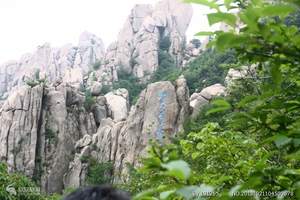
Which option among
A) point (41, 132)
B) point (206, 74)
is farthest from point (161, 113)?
point (206, 74)

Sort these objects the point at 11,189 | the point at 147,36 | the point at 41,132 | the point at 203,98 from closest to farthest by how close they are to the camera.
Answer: the point at 11,189, the point at 203,98, the point at 41,132, the point at 147,36

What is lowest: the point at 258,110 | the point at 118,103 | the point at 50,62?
the point at 50,62

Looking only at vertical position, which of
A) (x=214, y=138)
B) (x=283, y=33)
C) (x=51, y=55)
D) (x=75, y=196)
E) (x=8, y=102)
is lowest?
(x=51, y=55)

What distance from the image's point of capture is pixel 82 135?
34.1 meters

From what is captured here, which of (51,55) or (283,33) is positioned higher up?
(283,33)

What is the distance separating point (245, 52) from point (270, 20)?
0.51 ft

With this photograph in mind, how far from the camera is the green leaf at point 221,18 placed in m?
1.28

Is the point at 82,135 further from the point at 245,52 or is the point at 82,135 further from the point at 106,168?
the point at 245,52

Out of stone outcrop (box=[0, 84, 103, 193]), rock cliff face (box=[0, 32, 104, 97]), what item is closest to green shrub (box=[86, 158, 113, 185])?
stone outcrop (box=[0, 84, 103, 193])

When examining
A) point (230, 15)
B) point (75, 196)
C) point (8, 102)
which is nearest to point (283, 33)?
point (230, 15)

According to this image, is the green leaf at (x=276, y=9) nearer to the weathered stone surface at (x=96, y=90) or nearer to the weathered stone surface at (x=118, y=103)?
the weathered stone surface at (x=118, y=103)

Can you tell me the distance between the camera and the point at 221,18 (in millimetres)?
1284

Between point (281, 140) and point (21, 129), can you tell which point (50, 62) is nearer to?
point (21, 129)

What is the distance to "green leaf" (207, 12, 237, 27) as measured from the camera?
50.2 inches
